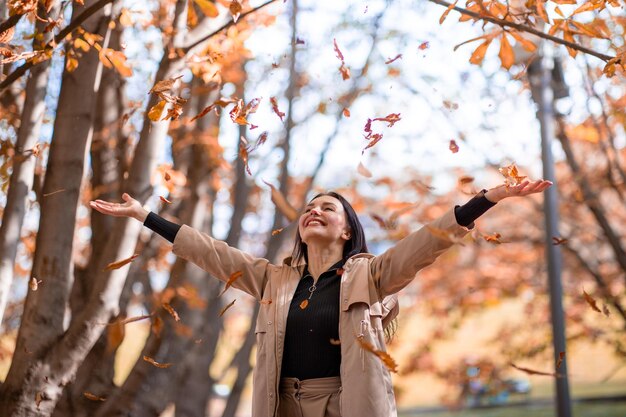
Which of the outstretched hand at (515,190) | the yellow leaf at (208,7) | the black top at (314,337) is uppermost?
the yellow leaf at (208,7)

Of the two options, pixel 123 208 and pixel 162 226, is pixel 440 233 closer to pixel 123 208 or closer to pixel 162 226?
pixel 162 226

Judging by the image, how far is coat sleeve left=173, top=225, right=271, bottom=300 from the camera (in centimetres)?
371

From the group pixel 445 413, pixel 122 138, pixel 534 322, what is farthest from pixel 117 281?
pixel 445 413

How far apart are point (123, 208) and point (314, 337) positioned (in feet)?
3.59

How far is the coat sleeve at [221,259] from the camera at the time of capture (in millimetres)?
3709

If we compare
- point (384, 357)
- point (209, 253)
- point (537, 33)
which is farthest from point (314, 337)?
point (537, 33)

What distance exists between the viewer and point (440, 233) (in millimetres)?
3045

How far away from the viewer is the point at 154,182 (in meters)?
4.59

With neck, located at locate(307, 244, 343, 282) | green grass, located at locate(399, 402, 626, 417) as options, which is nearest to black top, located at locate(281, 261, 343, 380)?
neck, located at locate(307, 244, 343, 282)

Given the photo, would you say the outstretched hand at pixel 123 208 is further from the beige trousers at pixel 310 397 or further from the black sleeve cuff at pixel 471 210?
the black sleeve cuff at pixel 471 210

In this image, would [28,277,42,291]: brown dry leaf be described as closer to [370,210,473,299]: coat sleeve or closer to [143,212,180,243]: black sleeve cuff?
[143,212,180,243]: black sleeve cuff

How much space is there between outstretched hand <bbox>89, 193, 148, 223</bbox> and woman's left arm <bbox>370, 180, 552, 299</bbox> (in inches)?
47.5

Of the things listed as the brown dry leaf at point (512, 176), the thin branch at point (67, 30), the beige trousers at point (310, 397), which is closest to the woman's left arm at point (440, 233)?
the brown dry leaf at point (512, 176)

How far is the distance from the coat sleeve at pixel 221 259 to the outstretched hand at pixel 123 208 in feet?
0.68
